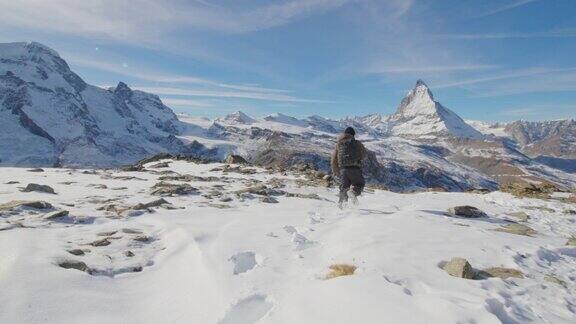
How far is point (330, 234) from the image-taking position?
11.2 metres

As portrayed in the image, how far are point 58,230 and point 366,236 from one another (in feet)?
24.1

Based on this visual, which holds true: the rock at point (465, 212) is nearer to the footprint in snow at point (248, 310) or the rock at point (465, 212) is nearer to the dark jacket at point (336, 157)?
the dark jacket at point (336, 157)

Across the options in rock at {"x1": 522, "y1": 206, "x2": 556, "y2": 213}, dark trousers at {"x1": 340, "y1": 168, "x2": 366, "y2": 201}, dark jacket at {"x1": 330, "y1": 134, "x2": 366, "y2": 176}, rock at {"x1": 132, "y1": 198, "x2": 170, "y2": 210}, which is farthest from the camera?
rock at {"x1": 522, "y1": 206, "x2": 556, "y2": 213}

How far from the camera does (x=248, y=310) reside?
22.2 ft

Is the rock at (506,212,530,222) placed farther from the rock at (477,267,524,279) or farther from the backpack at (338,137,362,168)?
the rock at (477,267,524,279)

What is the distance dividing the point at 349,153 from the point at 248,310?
1052 cm

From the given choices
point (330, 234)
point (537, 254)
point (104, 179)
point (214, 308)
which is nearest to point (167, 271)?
point (214, 308)

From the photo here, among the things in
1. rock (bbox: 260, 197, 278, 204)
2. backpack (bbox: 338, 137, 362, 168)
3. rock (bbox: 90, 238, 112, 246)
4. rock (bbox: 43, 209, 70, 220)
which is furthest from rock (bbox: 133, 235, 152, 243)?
backpack (bbox: 338, 137, 362, 168)

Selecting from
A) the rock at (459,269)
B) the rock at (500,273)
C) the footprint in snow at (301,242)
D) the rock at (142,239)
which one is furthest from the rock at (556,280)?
the rock at (142,239)

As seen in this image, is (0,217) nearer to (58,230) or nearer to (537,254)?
(58,230)

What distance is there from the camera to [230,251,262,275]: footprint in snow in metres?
8.67

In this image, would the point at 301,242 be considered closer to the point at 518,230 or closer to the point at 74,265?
the point at 74,265

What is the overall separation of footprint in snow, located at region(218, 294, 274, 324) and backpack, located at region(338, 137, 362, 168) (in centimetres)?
1007

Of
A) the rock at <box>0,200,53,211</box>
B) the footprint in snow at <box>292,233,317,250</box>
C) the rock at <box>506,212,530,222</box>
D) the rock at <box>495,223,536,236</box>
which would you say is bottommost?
the rock at <box>0,200,53,211</box>
